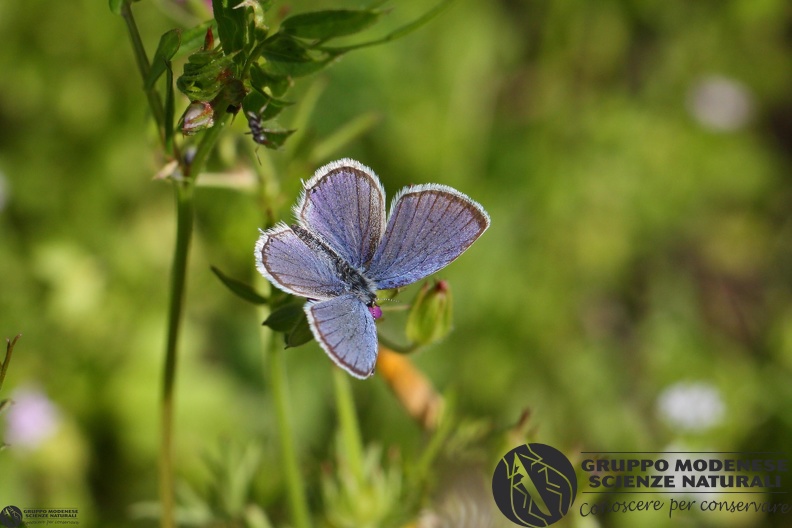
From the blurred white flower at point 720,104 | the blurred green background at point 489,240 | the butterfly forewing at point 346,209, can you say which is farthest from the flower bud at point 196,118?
the blurred white flower at point 720,104

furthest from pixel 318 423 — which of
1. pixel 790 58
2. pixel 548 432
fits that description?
pixel 790 58

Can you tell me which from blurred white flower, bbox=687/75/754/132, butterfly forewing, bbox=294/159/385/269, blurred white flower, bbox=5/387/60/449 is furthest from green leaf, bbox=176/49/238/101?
blurred white flower, bbox=687/75/754/132

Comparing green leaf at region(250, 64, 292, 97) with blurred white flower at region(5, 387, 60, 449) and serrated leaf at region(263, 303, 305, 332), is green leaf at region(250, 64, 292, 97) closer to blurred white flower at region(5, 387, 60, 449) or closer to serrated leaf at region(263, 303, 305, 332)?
serrated leaf at region(263, 303, 305, 332)

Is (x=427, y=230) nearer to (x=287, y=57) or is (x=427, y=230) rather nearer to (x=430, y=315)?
(x=430, y=315)

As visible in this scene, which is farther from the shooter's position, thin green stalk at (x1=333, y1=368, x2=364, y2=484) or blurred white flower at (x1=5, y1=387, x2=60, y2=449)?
blurred white flower at (x1=5, y1=387, x2=60, y2=449)

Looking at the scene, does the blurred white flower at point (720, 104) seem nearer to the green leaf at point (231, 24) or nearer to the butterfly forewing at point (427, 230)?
the butterfly forewing at point (427, 230)

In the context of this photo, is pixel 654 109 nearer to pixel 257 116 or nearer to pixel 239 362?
pixel 239 362

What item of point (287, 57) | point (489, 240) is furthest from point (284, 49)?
point (489, 240)
